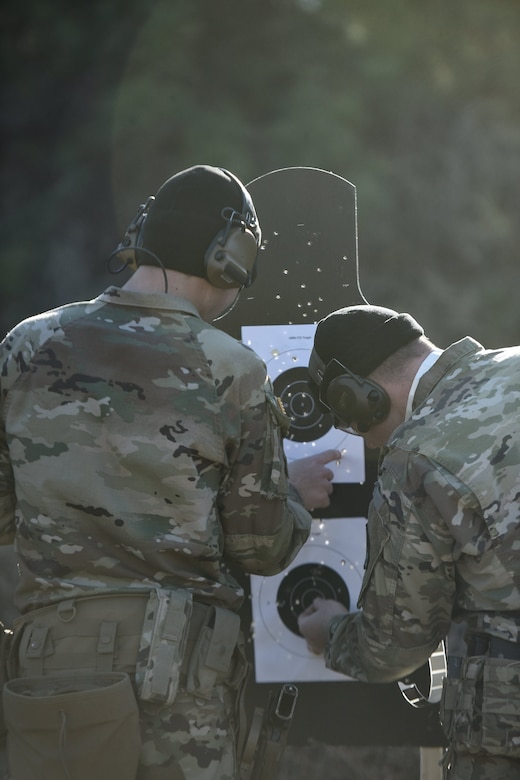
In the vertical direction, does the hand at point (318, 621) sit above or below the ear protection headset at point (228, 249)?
below

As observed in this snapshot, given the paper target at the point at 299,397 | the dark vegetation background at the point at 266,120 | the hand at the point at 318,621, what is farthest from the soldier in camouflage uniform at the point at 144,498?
the dark vegetation background at the point at 266,120

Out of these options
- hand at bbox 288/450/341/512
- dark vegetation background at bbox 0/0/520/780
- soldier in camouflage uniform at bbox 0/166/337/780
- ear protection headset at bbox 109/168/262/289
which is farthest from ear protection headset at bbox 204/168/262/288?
dark vegetation background at bbox 0/0/520/780

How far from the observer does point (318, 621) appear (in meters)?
2.77

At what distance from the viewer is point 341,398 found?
2.35 metres

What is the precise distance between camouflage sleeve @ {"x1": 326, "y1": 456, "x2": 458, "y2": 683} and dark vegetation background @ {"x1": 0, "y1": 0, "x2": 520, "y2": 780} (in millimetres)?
5368

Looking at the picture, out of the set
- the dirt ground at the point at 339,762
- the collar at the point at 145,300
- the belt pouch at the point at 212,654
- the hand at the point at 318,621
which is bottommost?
the dirt ground at the point at 339,762

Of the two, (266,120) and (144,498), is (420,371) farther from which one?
(266,120)

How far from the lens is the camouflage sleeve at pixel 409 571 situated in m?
2.04

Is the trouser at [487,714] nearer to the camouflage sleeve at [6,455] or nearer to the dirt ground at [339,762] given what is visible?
the camouflage sleeve at [6,455]

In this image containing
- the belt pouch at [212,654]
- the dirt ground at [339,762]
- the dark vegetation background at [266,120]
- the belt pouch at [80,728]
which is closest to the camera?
the belt pouch at [80,728]

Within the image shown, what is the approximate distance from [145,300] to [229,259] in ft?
0.74

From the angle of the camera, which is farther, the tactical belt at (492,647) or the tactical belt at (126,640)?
the tactical belt at (492,647)

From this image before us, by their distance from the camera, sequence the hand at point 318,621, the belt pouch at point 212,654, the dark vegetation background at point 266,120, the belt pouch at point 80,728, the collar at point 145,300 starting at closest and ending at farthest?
1. the belt pouch at point 80,728
2. the belt pouch at point 212,654
3. the collar at point 145,300
4. the hand at point 318,621
5. the dark vegetation background at point 266,120

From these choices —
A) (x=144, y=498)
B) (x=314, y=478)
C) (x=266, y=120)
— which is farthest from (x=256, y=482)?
(x=266, y=120)
